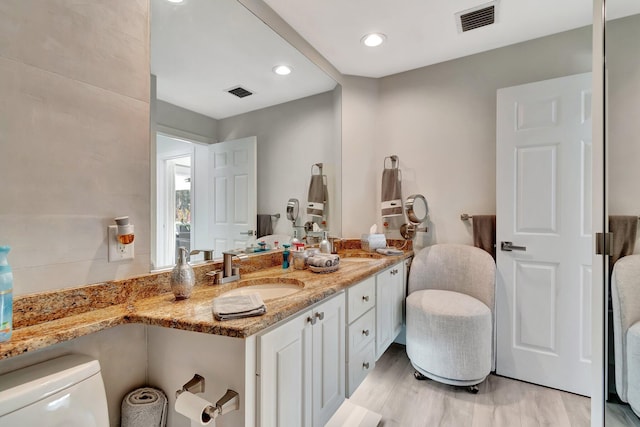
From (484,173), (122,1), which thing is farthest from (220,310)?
(484,173)

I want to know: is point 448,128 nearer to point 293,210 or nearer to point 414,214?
point 414,214

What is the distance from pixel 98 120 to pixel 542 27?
269 centimetres

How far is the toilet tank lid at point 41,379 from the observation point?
712mm

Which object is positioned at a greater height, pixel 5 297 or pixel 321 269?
pixel 5 297

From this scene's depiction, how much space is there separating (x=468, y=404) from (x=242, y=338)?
5.68ft

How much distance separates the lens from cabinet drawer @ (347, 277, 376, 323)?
151 cm

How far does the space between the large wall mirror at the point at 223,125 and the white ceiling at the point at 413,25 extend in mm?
202

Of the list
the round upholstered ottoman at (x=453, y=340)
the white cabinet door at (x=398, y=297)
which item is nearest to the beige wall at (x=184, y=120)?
the white cabinet door at (x=398, y=297)

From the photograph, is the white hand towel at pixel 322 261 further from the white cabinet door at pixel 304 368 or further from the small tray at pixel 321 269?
the white cabinet door at pixel 304 368

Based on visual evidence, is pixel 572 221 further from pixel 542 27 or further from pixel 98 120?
pixel 98 120

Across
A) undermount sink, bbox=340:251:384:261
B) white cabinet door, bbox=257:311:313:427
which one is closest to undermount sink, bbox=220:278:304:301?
white cabinet door, bbox=257:311:313:427

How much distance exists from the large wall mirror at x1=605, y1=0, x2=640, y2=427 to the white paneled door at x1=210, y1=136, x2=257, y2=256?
1778mm

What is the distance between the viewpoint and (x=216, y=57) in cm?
155

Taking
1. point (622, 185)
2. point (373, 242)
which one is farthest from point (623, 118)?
point (373, 242)
